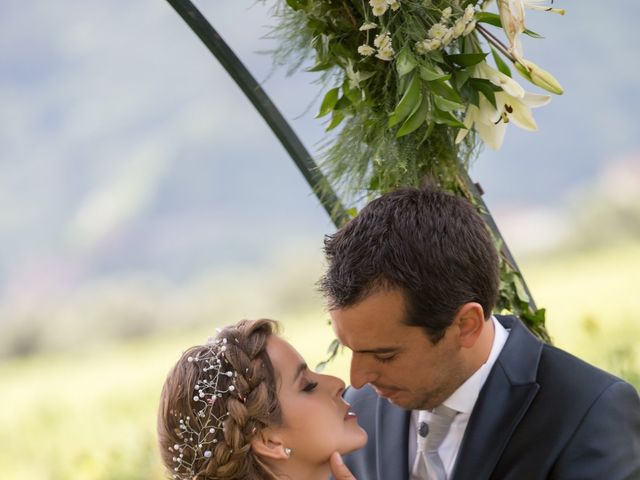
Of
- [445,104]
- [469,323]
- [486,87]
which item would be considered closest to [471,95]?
[486,87]

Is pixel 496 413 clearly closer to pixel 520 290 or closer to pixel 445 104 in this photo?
pixel 520 290

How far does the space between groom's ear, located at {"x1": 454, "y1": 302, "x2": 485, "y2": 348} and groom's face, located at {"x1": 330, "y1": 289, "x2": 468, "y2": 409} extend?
0.02 metres

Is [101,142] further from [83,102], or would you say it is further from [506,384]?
[506,384]

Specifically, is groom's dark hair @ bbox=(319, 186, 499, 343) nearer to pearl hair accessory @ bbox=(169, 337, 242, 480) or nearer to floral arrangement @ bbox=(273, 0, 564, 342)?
floral arrangement @ bbox=(273, 0, 564, 342)

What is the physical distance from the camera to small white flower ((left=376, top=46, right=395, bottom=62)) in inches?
112

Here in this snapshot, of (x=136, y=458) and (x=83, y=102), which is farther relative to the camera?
(x=83, y=102)

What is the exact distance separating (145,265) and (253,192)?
837mm

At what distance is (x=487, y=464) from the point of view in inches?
114

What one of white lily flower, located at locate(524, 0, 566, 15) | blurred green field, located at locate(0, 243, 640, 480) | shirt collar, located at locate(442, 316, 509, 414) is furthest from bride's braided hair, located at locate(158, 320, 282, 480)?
blurred green field, located at locate(0, 243, 640, 480)

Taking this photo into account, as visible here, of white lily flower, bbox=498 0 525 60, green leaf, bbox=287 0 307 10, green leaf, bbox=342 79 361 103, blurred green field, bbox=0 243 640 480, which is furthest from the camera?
blurred green field, bbox=0 243 640 480

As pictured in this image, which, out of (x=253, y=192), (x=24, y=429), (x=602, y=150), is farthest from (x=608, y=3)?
(x=24, y=429)

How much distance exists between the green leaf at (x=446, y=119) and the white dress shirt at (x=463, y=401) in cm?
66

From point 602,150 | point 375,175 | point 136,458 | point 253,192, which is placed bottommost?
point 602,150

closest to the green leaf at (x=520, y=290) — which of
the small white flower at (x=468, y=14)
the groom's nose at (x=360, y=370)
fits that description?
the groom's nose at (x=360, y=370)
